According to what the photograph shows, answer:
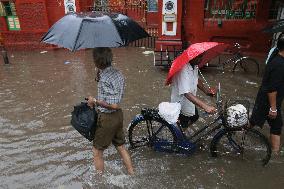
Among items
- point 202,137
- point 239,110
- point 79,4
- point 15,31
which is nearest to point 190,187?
point 202,137

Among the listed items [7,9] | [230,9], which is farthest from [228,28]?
[7,9]

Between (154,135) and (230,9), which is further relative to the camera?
(230,9)

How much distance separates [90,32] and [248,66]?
Result: 710cm

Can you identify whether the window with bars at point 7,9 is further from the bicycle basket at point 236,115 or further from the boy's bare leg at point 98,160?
the bicycle basket at point 236,115

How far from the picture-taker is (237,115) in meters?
4.20

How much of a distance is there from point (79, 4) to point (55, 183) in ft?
34.4

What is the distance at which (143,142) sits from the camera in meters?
5.11

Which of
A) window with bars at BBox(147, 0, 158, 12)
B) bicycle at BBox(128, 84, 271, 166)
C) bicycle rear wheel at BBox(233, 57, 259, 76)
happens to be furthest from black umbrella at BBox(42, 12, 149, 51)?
window with bars at BBox(147, 0, 158, 12)

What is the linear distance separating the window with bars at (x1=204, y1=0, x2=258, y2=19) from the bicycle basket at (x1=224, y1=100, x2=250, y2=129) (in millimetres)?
7124

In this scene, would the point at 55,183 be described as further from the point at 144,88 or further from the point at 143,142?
the point at 144,88

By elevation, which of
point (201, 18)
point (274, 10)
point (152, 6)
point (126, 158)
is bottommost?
point (126, 158)

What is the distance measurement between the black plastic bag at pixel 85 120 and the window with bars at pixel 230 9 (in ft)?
26.8

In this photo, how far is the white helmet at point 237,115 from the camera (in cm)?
419

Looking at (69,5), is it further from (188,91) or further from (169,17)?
(188,91)
